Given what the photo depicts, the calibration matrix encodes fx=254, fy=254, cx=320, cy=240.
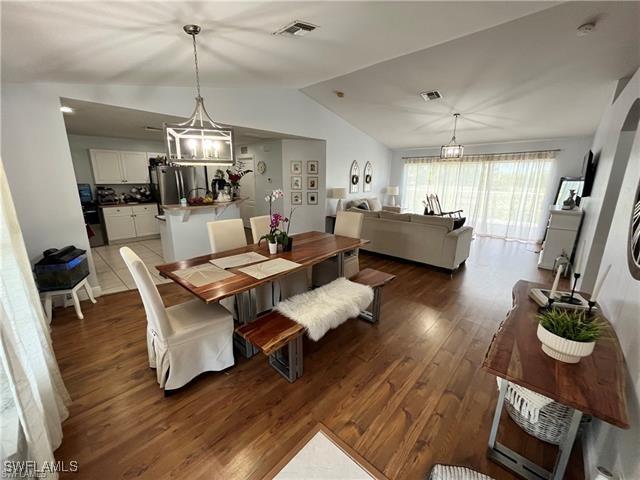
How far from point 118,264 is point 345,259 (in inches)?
155

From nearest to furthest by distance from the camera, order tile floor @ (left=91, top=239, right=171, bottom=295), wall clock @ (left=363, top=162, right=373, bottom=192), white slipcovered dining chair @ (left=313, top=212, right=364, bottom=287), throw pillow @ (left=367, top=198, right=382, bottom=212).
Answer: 1. white slipcovered dining chair @ (left=313, top=212, right=364, bottom=287)
2. tile floor @ (left=91, top=239, right=171, bottom=295)
3. throw pillow @ (left=367, top=198, right=382, bottom=212)
4. wall clock @ (left=363, top=162, right=373, bottom=192)

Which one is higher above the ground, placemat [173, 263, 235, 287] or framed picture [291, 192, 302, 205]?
framed picture [291, 192, 302, 205]

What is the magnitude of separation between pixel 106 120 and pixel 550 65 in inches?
232

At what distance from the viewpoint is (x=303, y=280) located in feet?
10.5

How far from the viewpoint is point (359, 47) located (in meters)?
2.68

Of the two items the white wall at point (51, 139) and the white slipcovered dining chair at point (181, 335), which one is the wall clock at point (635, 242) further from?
the white wall at point (51, 139)

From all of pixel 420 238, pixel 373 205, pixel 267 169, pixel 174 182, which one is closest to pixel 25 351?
pixel 174 182

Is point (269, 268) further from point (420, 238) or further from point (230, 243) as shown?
point (420, 238)

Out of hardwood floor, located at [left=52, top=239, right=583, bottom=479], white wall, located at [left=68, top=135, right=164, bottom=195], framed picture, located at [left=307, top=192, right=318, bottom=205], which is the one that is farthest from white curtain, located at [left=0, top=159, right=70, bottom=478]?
white wall, located at [left=68, top=135, right=164, bottom=195]

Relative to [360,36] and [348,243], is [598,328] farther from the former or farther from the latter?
[360,36]

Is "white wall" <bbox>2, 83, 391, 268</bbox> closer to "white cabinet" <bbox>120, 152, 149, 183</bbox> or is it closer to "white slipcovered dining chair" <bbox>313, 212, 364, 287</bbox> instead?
"white slipcovered dining chair" <bbox>313, 212, 364, 287</bbox>

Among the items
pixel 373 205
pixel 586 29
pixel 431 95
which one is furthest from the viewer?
pixel 373 205

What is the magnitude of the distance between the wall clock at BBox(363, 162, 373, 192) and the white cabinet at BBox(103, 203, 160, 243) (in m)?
5.31

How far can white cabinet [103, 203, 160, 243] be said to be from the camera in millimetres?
5395
